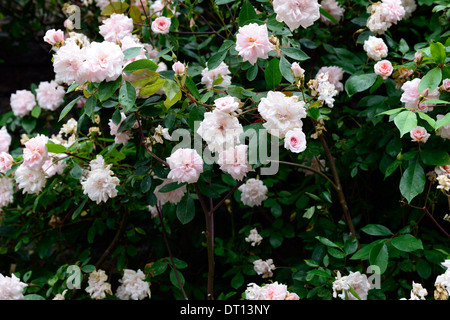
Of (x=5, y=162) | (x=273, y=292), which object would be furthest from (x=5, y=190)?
(x=273, y=292)

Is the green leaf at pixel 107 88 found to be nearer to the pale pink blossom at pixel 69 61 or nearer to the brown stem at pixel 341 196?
the pale pink blossom at pixel 69 61

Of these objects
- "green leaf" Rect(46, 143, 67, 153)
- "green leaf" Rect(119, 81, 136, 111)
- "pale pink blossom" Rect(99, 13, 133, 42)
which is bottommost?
"green leaf" Rect(46, 143, 67, 153)

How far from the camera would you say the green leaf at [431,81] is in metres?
1.19

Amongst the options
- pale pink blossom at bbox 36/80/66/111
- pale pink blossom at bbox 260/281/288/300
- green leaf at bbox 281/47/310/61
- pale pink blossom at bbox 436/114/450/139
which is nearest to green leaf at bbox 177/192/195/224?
pale pink blossom at bbox 260/281/288/300

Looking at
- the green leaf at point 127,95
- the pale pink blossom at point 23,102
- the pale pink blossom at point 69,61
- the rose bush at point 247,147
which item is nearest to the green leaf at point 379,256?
the rose bush at point 247,147

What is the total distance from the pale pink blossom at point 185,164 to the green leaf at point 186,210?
0.18 m

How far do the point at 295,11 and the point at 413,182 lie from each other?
558 millimetres

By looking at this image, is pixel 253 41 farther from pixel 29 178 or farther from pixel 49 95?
pixel 49 95

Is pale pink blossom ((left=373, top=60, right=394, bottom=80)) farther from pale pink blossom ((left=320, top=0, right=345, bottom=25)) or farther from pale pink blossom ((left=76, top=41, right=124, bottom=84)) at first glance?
pale pink blossom ((left=76, top=41, right=124, bottom=84))

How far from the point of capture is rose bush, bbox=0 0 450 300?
1146 mm

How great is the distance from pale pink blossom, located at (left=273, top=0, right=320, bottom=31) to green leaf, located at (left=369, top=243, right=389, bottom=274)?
63 centimetres

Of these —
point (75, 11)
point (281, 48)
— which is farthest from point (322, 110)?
point (75, 11)
